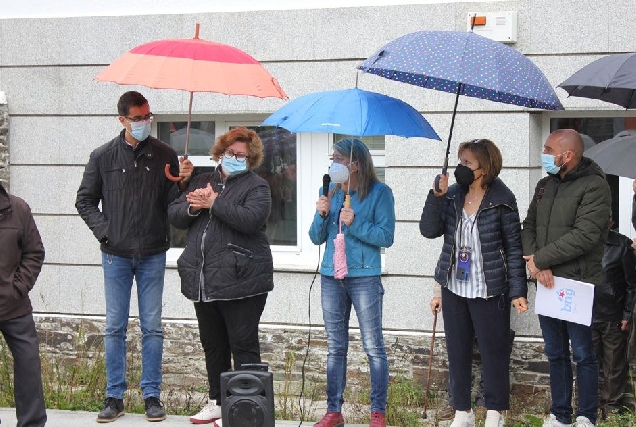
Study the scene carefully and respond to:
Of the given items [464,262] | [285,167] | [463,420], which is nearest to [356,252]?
[464,262]

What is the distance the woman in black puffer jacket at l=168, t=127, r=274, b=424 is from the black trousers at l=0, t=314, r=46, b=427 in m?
0.95

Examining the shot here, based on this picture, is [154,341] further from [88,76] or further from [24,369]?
[88,76]

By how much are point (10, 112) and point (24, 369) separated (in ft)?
12.9

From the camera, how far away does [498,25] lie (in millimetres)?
8352

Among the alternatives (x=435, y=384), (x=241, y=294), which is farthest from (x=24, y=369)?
(x=435, y=384)

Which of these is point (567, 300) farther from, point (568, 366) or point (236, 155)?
point (236, 155)

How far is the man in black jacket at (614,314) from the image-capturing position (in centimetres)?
737

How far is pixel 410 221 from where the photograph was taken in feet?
28.7

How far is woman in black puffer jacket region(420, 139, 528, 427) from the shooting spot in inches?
251

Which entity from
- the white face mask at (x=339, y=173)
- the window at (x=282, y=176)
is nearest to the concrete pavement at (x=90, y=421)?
the white face mask at (x=339, y=173)

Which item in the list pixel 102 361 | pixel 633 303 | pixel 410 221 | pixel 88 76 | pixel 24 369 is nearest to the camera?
pixel 24 369

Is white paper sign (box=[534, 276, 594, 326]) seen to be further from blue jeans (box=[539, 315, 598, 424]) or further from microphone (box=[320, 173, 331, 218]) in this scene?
microphone (box=[320, 173, 331, 218])

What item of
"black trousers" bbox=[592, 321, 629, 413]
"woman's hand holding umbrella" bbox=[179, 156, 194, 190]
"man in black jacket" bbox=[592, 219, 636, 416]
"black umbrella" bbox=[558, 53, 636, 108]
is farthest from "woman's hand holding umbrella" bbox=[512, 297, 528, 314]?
"woman's hand holding umbrella" bbox=[179, 156, 194, 190]

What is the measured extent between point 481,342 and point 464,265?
0.49 meters
